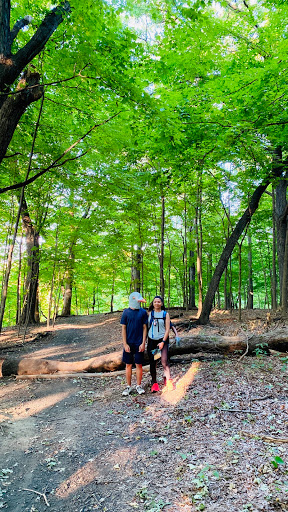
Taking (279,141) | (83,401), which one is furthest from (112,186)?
(83,401)

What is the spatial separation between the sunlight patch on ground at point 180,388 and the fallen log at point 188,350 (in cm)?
62

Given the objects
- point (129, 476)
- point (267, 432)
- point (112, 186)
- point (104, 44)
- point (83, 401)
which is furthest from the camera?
point (112, 186)

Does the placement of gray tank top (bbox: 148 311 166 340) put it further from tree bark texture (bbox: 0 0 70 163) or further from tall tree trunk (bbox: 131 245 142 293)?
tall tree trunk (bbox: 131 245 142 293)

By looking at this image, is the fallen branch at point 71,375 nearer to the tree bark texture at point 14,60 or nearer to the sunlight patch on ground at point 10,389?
the sunlight patch on ground at point 10,389

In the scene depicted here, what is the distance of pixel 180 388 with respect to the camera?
4.92 metres

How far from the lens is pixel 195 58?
7398 mm

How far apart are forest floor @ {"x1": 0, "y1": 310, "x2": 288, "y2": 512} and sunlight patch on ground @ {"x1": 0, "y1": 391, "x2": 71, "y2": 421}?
0.06ft

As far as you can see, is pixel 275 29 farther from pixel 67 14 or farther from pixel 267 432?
pixel 267 432

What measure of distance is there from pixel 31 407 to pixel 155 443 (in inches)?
107

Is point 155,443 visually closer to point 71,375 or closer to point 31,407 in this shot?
point 31,407

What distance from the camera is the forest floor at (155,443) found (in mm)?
2463

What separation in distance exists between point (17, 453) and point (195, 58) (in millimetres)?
9151

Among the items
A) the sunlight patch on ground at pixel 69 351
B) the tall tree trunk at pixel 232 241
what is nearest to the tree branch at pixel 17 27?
the sunlight patch on ground at pixel 69 351

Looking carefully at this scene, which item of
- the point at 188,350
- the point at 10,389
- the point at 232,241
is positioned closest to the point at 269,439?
the point at 188,350
